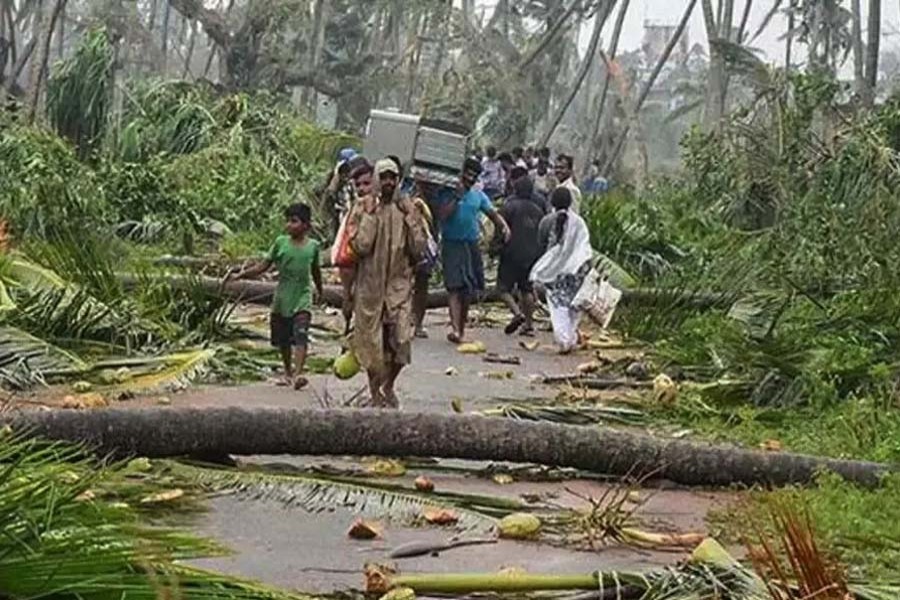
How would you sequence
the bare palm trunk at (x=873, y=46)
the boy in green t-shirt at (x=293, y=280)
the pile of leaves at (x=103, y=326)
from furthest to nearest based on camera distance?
the bare palm trunk at (x=873, y=46)
the boy in green t-shirt at (x=293, y=280)
the pile of leaves at (x=103, y=326)

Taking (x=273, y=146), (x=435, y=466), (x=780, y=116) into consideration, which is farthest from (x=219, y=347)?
(x=273, y=146)

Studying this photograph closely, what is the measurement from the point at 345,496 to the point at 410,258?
2.61m

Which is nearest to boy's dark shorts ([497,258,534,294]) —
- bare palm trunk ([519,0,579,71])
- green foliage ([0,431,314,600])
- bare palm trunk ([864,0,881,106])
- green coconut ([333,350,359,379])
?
green coconut ([333,350,359,379])

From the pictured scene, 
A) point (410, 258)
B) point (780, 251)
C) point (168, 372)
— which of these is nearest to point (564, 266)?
point (780, 251)

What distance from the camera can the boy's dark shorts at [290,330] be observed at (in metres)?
11.4

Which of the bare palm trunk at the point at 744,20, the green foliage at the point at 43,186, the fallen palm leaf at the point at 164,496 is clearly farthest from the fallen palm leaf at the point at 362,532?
the bare palm trunk at the point at 744,20

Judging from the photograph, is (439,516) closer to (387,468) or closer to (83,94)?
(387,468)

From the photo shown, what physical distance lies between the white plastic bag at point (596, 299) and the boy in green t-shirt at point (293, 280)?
304 cm

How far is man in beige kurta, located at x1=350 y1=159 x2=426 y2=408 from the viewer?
9.53 metres

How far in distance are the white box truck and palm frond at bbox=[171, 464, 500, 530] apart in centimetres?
752

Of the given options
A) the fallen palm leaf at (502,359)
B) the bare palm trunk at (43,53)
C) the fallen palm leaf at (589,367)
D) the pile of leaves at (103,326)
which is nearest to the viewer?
the pile of leaves at (103,326)

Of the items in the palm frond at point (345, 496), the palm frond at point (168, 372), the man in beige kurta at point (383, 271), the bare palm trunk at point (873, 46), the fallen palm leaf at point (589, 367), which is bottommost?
the fallen palm leaf at point (589, 367)

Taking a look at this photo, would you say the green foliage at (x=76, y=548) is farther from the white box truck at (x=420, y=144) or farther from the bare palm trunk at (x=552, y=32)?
the bare palm trunk at (x=552, y=32)

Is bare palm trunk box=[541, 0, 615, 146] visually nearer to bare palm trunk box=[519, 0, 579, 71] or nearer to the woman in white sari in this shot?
bare palm trunk box=[519, 0, 579, 71]
